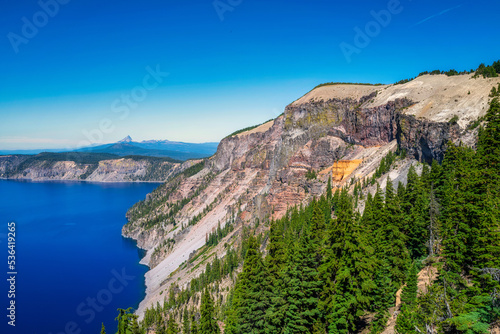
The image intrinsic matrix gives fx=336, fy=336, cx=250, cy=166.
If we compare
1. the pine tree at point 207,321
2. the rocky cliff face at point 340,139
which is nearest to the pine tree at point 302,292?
the pine tree at point 207,321

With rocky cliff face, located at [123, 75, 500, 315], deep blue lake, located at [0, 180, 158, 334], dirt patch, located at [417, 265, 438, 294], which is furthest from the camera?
deep blue lake, located at [0, 180, 158, 334]

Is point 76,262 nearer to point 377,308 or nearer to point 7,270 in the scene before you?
point 7,270

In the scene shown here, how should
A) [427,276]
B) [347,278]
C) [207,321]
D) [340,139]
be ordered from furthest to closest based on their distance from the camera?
[340,139] → [207,321] → [427,276] → [347,278]

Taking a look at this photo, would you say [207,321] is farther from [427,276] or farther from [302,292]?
[427,276]

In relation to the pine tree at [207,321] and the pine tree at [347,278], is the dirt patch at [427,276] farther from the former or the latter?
the pine tree at [207,321]

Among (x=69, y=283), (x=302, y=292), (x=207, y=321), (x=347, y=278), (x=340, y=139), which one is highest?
(x=340, y=139)

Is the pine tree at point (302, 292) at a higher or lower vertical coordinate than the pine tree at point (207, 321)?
higher

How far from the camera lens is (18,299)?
381ft

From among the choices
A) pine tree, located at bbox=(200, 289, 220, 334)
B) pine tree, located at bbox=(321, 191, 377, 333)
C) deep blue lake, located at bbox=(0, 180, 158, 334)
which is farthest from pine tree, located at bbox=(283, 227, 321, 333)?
deep blue lake, located at bbox=(0, 180, 158, 334)

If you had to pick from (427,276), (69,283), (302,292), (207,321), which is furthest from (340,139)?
(302,292)

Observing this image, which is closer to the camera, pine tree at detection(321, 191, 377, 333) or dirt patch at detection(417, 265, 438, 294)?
pine tree at detection(321, 191, 377, 333)

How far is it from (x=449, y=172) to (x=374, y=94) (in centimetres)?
11514

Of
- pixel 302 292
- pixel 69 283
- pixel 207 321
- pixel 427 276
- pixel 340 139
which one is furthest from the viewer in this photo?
pixel 340 139

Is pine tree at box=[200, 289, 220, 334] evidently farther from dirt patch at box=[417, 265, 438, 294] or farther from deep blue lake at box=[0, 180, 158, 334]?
deep blue lake at box=[0, 180, 158, 334]
